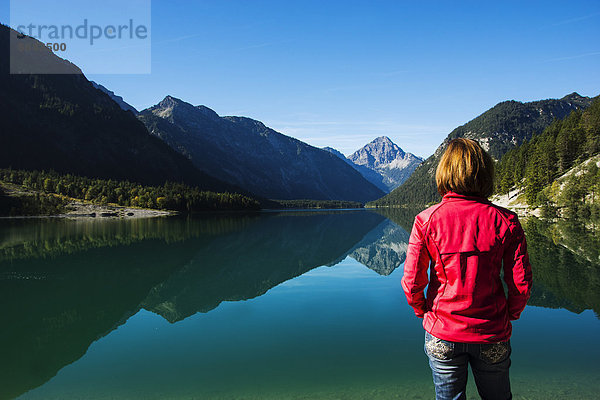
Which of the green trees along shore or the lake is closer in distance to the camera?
the lake

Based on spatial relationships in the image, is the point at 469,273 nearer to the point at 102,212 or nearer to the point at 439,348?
the point at 439,348

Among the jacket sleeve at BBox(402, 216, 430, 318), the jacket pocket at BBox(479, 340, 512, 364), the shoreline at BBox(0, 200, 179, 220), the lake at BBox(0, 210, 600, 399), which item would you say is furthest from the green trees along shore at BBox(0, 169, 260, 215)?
the jacket pocket at BBox(479, 340, 512, 364)

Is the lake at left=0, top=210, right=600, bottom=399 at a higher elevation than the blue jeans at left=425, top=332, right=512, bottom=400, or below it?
below

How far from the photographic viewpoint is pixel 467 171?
12.0 feet

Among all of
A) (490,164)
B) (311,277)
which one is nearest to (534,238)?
(311,277)

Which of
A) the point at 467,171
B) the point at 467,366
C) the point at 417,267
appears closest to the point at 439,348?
the point at 467,366

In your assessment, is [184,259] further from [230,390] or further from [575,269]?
[575,269]

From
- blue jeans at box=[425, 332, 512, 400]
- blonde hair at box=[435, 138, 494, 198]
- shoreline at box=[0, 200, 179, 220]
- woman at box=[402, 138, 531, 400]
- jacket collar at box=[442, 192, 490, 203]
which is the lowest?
shoreline at box=[0, 200, 179, 220]

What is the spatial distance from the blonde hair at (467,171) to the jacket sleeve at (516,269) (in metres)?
0.44

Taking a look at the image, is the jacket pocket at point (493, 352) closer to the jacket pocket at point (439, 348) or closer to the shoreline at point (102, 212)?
the jacket pocket at point (439, 348)


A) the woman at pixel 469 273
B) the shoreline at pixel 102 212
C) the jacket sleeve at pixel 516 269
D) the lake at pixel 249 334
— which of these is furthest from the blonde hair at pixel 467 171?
the shoreline at pixel 102 212

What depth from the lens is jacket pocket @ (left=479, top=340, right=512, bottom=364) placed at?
352cm

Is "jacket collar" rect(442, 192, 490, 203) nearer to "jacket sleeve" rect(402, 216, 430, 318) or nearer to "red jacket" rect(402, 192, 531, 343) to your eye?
"red jacket" rect(402, 192, 531, 343)

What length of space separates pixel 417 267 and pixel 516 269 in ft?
3.10
